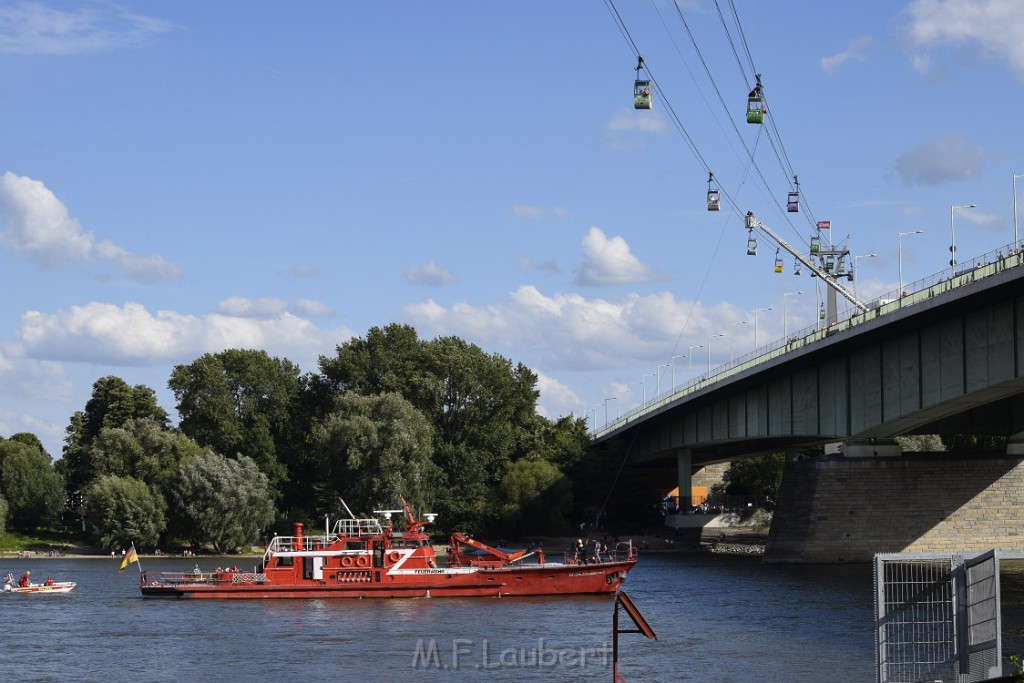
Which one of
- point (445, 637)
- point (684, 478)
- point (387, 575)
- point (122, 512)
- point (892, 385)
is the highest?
point (892, 385)

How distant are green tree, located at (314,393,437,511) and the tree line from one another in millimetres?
111

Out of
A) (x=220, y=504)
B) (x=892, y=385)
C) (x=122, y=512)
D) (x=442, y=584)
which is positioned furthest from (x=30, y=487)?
(x=892, y=385)

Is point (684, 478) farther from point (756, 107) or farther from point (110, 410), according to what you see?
point (756, 107)

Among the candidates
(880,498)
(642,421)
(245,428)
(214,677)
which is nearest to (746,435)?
(880,498)

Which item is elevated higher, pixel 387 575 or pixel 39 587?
pixel 387 575

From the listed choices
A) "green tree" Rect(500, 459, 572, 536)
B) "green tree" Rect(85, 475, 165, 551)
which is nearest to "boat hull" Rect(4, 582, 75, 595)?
"green tree" Rect(85, 475, 165, 551)

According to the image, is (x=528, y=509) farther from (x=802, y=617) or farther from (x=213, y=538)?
(x=802, y=617)

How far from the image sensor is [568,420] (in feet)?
473

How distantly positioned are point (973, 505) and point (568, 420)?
5909 centimetres

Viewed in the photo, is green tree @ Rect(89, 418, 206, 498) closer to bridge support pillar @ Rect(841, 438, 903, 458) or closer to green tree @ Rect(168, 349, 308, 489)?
green tree @ Rect(168, 349, 308, 489)

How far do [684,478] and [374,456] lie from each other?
34.3 meters

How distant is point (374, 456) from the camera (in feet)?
360

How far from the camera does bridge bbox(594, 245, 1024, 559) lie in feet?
214

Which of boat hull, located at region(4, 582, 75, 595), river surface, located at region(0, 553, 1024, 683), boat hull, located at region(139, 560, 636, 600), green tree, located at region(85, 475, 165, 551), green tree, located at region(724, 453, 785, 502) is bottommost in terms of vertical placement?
river surface, located at region(0, 553, 1024, 683)
